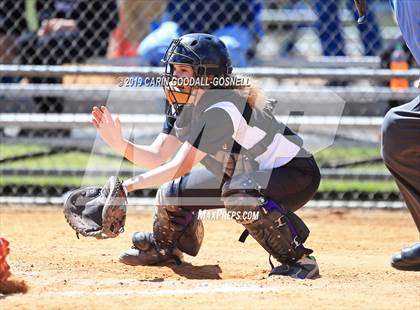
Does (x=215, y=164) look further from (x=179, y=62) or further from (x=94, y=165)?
(x=94, y=165)

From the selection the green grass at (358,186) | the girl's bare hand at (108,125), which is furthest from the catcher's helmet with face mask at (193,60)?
the green grass at (358,186)

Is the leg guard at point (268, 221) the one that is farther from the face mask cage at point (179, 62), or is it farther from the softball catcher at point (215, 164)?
the face mask cage at point (179, 62)

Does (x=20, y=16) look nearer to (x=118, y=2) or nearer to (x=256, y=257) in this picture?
(x=118, y=2)

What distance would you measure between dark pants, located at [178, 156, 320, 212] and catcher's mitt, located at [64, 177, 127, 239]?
0.47 meters

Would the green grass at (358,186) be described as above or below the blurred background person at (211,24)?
below

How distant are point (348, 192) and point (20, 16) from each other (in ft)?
11.4

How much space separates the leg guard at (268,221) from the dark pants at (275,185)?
3.5 inches

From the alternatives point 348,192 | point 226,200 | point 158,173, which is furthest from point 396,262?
point 348,192

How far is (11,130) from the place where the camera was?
895cm

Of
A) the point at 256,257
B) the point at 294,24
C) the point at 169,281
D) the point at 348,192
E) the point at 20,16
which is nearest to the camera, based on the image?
the point at 169,281

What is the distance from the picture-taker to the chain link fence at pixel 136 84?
688 centimetres

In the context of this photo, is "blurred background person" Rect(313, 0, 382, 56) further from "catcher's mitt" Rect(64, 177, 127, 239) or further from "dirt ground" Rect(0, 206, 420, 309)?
"catcher's mitt" Rect(64, 177, 127, 239)

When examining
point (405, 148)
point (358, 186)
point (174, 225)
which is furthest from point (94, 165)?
point (405, 148)

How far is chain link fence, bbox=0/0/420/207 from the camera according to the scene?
6875mm
